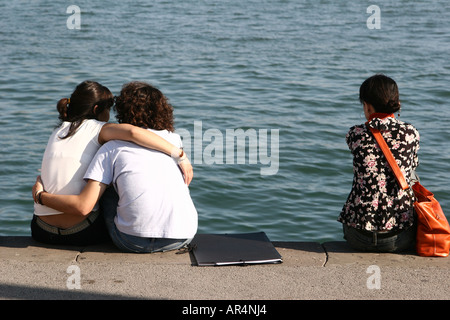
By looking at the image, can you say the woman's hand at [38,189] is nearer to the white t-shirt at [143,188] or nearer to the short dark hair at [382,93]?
the white t-shirt at [143,188]

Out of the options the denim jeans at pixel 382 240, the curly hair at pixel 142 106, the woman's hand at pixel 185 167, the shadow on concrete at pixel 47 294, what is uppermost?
the curly hair at pixel 142 106

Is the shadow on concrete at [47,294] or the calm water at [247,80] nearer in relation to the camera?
the shadow on concrete at [47,294]

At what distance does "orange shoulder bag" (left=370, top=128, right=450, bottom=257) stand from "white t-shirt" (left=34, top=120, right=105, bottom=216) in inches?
67.6

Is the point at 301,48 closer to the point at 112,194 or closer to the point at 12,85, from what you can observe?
the point at 12,85

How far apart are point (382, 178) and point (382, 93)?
1.68ft

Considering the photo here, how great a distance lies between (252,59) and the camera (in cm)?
1372

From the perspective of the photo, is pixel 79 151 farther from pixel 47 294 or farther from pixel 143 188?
pixel 47 294

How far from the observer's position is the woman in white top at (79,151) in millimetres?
4266

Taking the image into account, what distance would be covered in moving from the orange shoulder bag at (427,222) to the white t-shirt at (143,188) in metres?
1.26

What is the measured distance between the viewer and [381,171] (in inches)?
171

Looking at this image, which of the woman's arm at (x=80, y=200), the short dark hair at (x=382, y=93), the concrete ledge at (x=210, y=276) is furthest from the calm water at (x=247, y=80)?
the woman's arm at (x=80, y=200)

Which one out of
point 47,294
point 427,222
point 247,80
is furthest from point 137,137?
point 247,80

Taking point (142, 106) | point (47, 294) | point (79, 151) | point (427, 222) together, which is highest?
point (142, 106)

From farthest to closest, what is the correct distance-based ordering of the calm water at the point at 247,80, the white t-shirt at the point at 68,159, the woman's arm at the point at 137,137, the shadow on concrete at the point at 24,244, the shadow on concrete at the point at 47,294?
the calm water at the point at 247,80 < the shadow on concrete at the point at 24,244 < the white t-shirt at the point at 68,159 < the woman's arm at the point at 137,137 < the shadow on concrete at the point at 47,294
